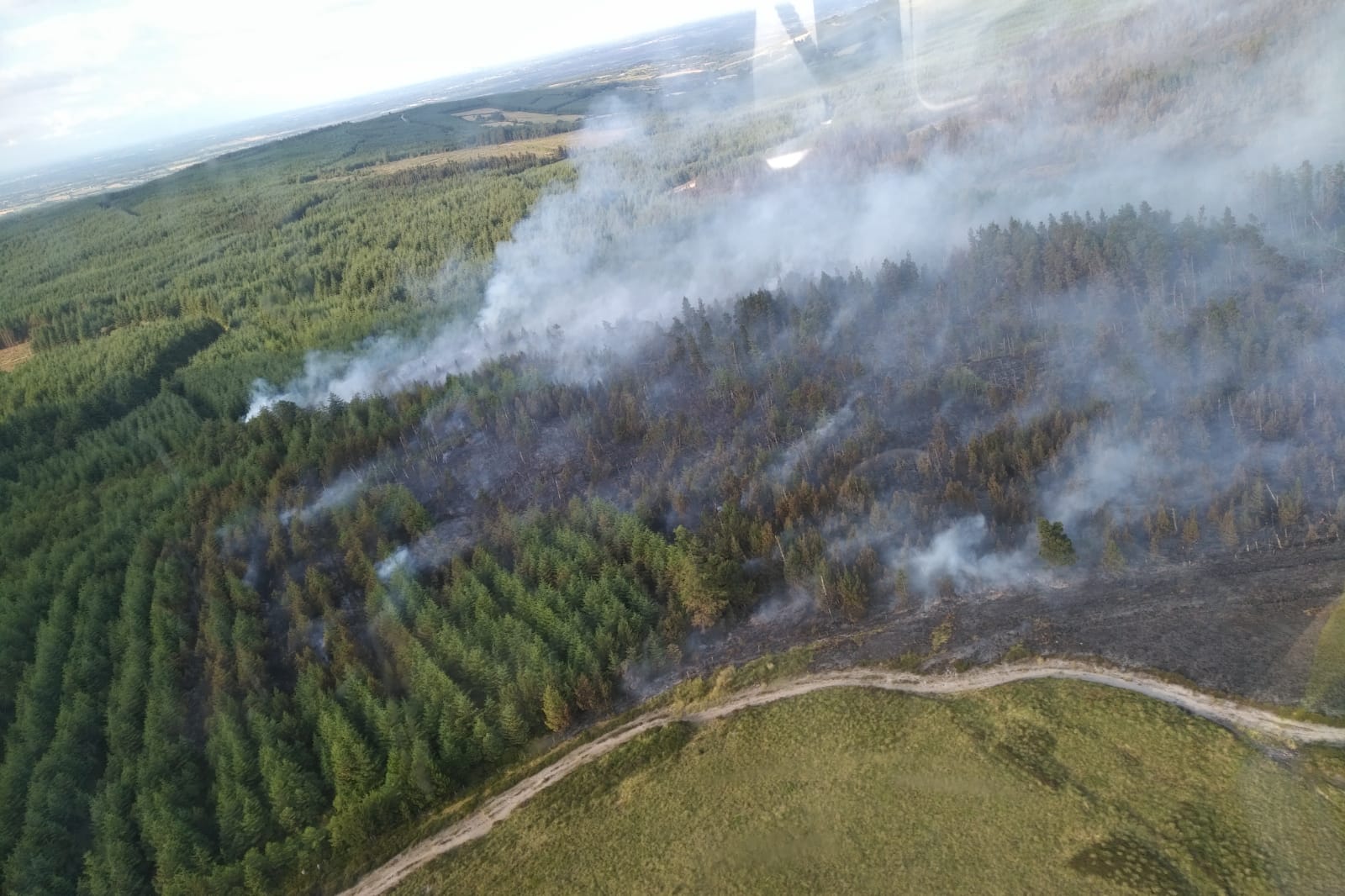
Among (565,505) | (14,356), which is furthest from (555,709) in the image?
(14,356)

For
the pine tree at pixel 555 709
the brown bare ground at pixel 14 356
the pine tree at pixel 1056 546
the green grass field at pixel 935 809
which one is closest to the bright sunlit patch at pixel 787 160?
the pine tree at pixel 1056 546

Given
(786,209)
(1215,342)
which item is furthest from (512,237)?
(1215,342)

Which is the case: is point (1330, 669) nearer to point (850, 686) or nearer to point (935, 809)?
point (935, 809)

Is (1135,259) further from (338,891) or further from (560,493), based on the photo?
(338,891)

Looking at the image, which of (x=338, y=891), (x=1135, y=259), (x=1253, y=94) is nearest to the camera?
(x=338, y=891)

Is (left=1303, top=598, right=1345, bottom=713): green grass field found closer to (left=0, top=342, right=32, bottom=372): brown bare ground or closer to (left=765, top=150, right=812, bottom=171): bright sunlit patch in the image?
(left=765, top=150, right=812, bottom=171): bright sunlit patch

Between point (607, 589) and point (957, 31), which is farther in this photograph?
point (957, 31)

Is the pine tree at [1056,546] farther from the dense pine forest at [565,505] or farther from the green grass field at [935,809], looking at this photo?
the green grass field at [935,809]
